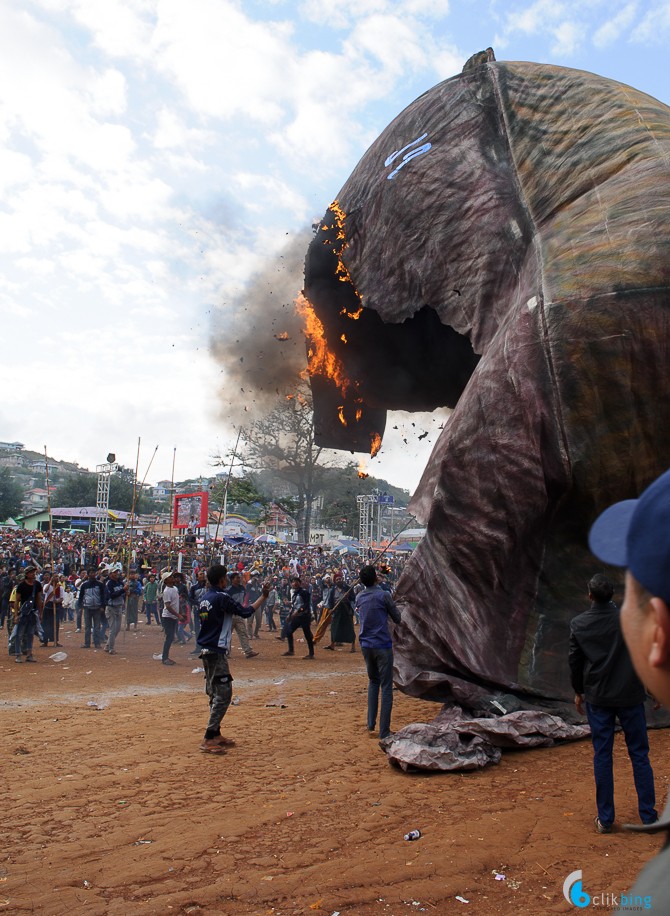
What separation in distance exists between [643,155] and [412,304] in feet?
12.3

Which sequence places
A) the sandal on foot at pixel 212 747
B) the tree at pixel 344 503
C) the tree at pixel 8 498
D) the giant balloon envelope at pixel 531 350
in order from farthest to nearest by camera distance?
the tree at pixel 8 498, the tree at pixel 344 503, the giant balloon envelope at pixel 531 350, the sandal on foot at pixel 212 747

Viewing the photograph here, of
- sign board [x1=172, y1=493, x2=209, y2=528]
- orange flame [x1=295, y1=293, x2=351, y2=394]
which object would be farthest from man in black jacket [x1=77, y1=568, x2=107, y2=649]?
sign board [x1=172, y1=493, x2=209, y2=528]

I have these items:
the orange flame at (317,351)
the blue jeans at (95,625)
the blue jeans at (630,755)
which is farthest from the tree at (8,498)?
the blue jeans at (630,755)

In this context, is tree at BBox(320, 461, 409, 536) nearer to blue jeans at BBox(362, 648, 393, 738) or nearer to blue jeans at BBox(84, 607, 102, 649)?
blue jeans at BBox(84, 607, 102, 649)

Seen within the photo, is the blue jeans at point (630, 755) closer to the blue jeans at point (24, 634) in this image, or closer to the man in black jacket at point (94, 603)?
the blue jeans at point (24, 634)

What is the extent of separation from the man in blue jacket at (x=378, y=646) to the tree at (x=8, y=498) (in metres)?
59.6

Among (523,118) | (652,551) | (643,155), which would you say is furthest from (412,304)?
(652,551)

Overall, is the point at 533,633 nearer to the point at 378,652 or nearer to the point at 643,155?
the point at 378,652

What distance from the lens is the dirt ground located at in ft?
13.0

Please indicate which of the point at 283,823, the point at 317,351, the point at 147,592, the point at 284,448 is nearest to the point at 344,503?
the point at 284,448

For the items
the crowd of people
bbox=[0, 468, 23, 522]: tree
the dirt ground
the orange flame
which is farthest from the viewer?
bbox=[0, 468, 23, 522]: tree

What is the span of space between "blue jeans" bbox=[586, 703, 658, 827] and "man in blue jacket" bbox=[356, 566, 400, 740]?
10.4ft

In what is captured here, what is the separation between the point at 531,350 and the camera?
7.69m

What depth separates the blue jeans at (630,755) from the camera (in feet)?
15.7
